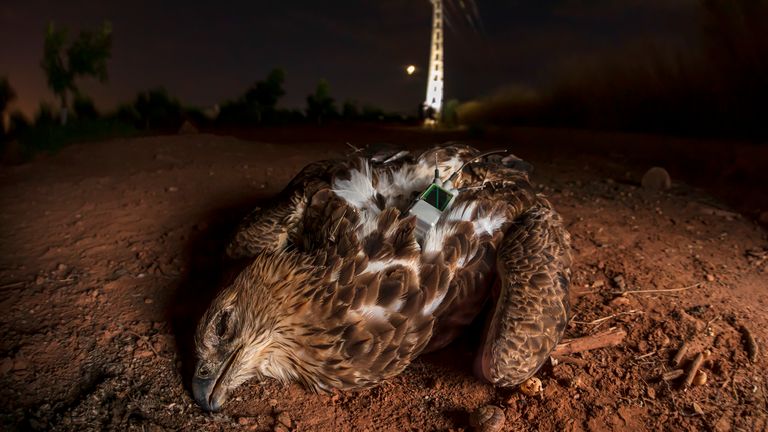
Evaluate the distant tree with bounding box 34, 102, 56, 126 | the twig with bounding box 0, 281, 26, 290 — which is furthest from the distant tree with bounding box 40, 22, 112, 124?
the twig with bounding box 0, 281, 26, 290

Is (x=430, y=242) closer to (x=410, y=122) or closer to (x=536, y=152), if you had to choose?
(x=536, y=152)

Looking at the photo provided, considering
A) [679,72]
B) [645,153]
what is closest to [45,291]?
[645,153]

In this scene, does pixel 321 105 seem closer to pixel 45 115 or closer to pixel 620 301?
pixel 45 115

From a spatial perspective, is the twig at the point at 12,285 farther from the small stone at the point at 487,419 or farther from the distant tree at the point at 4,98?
the distant tree at the point at 4,98

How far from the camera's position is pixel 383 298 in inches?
89.9

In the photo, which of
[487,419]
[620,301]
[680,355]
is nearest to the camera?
[487,419]

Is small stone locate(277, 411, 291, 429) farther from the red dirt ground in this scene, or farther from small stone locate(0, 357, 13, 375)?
small stone locate(0, 357, 13, 375)

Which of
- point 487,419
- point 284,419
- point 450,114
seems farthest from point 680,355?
point 450,114

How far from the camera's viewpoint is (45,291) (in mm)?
3041

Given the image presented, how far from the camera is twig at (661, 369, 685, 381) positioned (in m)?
2.41

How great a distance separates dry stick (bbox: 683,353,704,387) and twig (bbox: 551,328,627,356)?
0.37m

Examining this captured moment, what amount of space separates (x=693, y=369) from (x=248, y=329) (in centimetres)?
223

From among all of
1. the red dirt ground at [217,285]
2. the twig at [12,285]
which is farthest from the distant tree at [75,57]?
the twig at [12,285]

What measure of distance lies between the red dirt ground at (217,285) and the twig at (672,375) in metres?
0.04
